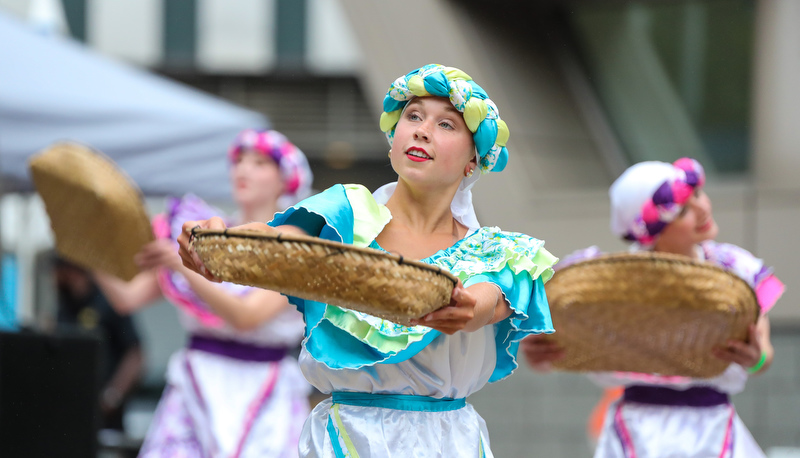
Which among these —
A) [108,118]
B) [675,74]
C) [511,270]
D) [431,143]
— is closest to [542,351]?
[511,270]

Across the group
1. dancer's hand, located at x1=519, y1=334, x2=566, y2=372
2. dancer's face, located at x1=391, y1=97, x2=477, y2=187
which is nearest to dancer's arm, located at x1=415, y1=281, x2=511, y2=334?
dancer's face, located at x1=391, y1=97, x2=477, y2=187

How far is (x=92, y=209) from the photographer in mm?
3752

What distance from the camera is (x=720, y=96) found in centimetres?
709

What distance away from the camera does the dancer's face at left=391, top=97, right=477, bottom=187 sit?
2312 millimetres

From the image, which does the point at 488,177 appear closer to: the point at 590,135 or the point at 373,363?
the point at 590,135

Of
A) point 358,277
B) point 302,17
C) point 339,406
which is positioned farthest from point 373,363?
point 302,17

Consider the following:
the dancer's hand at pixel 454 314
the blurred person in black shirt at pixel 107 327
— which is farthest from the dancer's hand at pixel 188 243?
the blurred person in black shirt at pixel 107 327

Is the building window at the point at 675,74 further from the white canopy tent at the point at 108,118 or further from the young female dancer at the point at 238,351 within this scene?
the young female dancer at the point at 238,351

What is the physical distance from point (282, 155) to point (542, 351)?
4.51ft

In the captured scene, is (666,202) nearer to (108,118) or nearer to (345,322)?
(345,322)

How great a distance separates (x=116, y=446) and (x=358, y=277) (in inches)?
196

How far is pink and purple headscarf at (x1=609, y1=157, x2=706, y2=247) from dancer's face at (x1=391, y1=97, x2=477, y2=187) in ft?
4.03

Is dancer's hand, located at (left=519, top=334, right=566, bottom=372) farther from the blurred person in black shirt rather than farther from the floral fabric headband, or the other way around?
the blurred person in black shirt

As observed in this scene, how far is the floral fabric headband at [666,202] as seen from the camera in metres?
3.40
